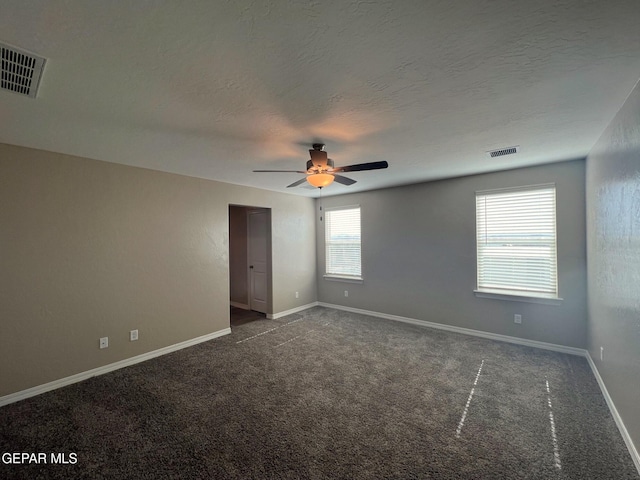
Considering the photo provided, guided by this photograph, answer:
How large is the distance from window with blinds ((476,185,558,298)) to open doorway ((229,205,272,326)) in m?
3.68

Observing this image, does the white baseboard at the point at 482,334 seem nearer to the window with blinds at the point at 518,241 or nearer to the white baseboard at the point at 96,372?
the window with blinds at the point at 518,241

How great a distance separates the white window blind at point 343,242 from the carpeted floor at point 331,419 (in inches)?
93.3

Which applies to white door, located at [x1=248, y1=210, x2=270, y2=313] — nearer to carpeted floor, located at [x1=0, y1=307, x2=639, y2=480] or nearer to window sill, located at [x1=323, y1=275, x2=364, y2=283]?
window sill, located at [x1=323, y1=275, x2=364, y2=283]

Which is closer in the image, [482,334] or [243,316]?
[482,334]

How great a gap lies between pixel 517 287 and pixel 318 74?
400 cm

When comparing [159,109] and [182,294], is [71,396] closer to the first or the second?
[182,294]

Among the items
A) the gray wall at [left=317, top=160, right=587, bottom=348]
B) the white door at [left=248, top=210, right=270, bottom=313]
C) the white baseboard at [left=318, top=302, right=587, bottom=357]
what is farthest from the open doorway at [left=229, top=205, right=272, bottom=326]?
the white baseboard at [left=318, top=302, right=587, bottom=357]

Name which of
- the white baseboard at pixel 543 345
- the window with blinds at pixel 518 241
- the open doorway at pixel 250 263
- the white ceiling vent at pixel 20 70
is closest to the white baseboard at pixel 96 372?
the open doorway at pixel 250 263

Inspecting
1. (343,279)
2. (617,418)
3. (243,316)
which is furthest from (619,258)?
(243,316)

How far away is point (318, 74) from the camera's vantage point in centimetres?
161

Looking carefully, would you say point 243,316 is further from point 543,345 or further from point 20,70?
point 543,345

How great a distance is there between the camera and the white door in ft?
17.9

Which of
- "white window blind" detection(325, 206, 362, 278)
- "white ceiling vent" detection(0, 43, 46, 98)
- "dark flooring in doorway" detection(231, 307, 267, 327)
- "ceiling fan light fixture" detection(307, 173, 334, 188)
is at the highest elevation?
"white ceiling vent" detection(0, 43, 46, 98)

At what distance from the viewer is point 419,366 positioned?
10.6 ft
